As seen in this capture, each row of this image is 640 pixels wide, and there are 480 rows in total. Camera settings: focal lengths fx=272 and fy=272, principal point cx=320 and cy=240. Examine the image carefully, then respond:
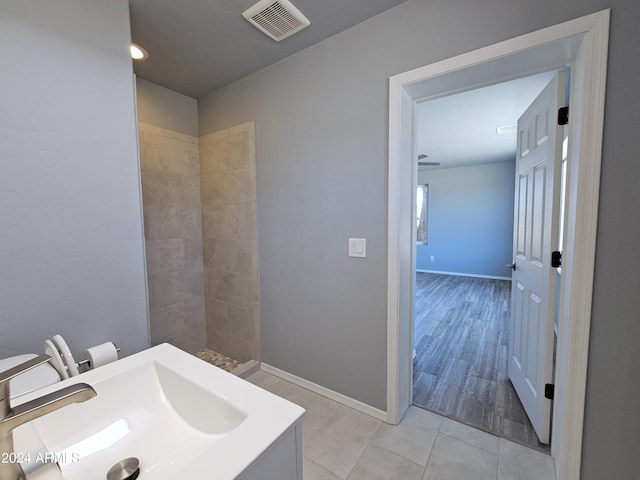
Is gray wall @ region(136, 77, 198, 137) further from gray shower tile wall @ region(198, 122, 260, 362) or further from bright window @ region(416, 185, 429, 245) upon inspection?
bright window @ region(416, 185, 429, 245)

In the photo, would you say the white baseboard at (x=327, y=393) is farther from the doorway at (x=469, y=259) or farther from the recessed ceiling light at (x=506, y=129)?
the recessed ceiling light at (x=506, y=129)

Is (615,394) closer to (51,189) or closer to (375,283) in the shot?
(375,283)

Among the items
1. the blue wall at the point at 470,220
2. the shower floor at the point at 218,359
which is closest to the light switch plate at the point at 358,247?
the shower floor at the point at 218,359

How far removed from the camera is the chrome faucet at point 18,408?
48 cm

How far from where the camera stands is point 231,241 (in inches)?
96.3

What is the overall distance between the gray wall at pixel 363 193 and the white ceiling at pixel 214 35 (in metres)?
0.10

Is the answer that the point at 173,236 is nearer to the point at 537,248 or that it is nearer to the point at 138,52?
the point at 138,52

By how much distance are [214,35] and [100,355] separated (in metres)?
1.84

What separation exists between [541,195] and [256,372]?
95.8 inches

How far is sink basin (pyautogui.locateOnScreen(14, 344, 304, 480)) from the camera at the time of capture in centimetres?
59

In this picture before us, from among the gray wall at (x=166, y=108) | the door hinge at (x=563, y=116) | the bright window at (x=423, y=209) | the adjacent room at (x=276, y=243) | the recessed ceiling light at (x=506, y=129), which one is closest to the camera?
the adjacent room at (x=276, y=243)

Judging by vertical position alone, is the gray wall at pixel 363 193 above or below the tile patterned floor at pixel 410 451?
above

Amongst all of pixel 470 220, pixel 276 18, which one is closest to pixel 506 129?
pixel 470 220

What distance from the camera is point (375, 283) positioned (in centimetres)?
171
